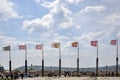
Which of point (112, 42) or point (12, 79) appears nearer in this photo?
point (12, 79)

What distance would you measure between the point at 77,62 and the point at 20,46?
15.2 metres

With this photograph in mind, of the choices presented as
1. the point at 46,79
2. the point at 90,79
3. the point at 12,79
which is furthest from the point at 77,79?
the point at 12,79

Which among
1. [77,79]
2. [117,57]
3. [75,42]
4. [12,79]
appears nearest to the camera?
[77,79]

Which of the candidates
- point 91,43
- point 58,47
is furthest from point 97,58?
point 58,47

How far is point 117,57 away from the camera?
91625mm

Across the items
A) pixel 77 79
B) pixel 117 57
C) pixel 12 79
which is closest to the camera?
pixel 77 79

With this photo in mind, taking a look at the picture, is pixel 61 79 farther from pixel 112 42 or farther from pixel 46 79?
pixel 112 42

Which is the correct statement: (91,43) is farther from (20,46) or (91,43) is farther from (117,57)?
(20,46)

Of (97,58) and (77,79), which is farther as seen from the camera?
(97,58)

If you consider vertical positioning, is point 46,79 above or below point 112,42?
below

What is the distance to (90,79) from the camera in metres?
76.7

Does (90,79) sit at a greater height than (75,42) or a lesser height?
lesser

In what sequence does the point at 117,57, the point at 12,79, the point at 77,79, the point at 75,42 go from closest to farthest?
the point at 77,79 < the point at 12,79 < the point at 117,57 < the point at 75,42

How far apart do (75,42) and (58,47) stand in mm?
4522
